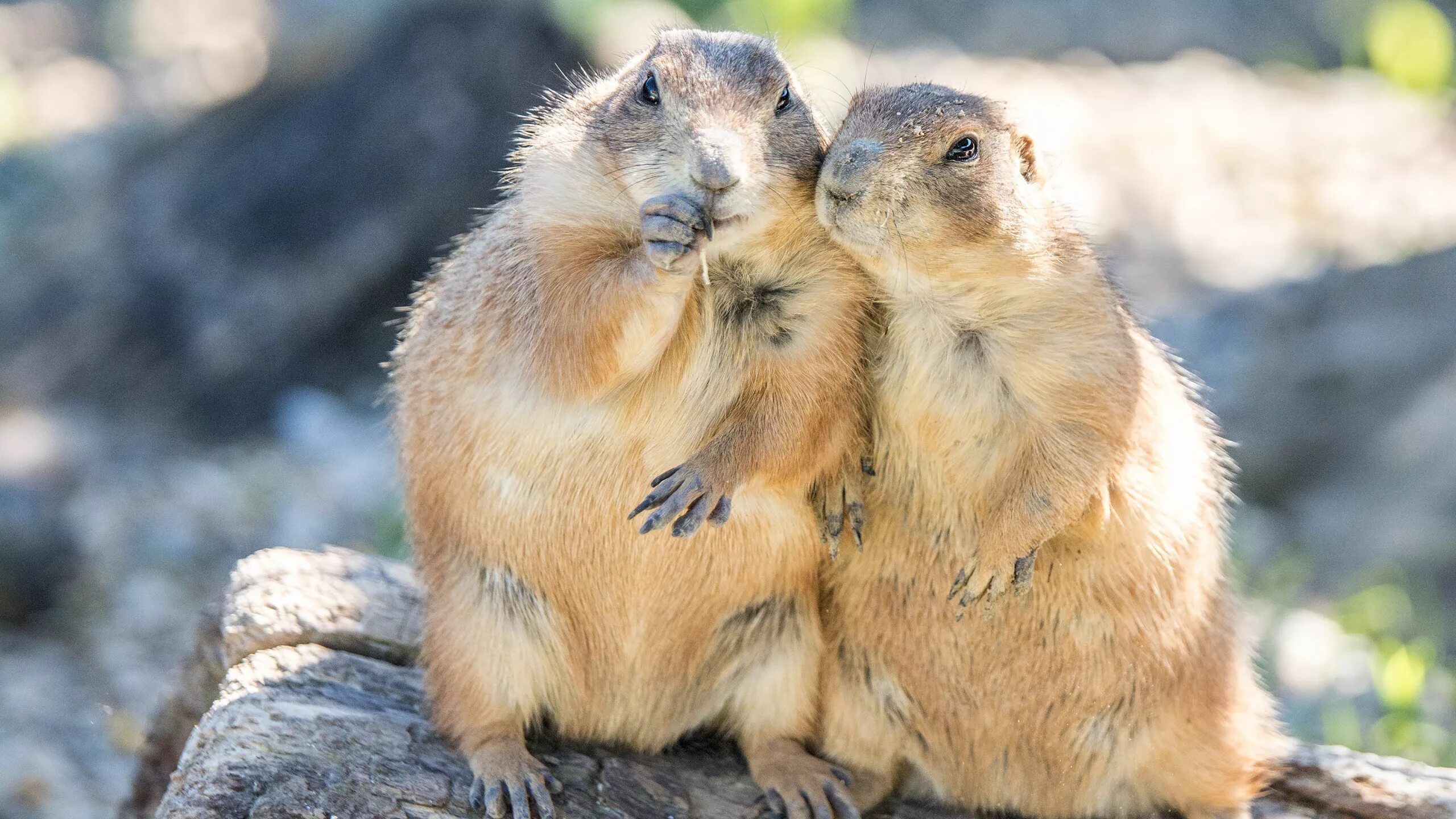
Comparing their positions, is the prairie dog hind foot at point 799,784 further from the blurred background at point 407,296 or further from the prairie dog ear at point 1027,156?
the blurred background at point 407,296

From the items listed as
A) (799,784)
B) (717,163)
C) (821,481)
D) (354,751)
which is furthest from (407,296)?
(717,163)

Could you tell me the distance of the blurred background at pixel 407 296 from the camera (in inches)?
334

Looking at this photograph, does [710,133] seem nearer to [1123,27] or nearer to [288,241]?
[288,241]

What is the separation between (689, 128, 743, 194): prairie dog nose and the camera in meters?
3.87

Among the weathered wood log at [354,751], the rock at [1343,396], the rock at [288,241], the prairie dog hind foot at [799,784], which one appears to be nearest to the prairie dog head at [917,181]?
the prairie dog hind foot at [799,784]

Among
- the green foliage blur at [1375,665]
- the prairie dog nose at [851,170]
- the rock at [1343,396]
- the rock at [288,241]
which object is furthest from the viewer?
the rock at [288,241]

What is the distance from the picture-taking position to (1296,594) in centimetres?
916

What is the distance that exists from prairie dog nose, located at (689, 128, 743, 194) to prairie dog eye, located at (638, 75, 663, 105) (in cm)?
32

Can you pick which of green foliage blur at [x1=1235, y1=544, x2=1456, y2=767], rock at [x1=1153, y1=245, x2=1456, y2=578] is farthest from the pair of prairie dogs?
rock at [x1=1153, y1=245, x2=1456, y2=578]

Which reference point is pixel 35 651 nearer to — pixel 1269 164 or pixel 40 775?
pixel 40 775

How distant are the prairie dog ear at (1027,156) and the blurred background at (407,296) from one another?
2599mm

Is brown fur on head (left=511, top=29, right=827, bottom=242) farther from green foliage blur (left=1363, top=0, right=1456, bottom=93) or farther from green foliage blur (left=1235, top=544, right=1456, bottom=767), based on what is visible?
green foliage blur (left=1363, top=0, right=1456, bottom=93)

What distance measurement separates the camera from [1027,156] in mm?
4730

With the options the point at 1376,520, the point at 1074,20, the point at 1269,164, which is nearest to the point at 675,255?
the point at 1376,520
